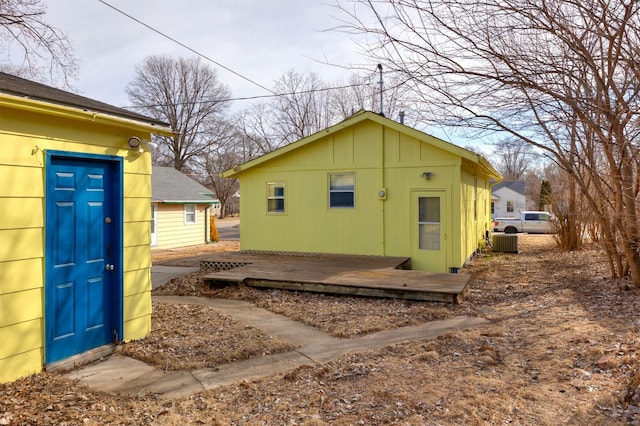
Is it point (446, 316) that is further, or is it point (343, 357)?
point (446, 316)

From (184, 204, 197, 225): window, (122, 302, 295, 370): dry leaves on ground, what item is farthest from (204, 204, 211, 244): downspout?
(122, 302, 295, 370): dry leaves on ground

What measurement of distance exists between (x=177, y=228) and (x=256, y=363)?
16.3 metres

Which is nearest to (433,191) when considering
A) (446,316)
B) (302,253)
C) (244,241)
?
(302,253)

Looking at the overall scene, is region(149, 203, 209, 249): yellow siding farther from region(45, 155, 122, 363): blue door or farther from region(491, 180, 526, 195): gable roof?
region(491, 180, 526, 195): gable roof

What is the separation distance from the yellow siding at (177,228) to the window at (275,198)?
7.89 m

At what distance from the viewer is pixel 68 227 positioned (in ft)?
14.8

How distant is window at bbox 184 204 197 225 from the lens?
20516 millimetres

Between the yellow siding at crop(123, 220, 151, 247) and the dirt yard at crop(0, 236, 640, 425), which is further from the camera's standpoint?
the yellow siding at crop(123, 220, 151, 247)

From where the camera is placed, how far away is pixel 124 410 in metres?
3.56

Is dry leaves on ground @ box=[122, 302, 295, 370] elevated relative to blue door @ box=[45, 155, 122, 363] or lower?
lower

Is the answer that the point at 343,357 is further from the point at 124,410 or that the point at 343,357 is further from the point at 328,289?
the point at 328,289

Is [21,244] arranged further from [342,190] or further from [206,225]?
[206,225]

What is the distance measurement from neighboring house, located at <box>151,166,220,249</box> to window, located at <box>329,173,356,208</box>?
909 cm

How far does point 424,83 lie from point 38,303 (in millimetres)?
4761
